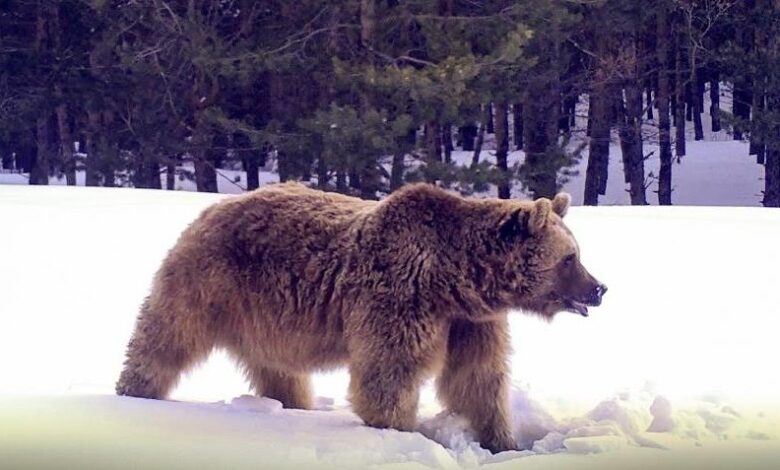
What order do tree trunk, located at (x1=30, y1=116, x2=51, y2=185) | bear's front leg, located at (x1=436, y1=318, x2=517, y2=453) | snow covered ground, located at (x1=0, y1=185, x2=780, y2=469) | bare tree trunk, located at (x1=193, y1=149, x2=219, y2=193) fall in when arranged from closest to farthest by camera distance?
snow covered ground, located at (x1=0, y1=185, x2=780, y2=469) → bear's front leg, located at (x1=436, y1=318, x2=517, y2=453) → bare tree trunk, located at (x1=193, y1=149, x2=219, y2=193) → tree trunk, located at (x1=30, y1=116, x2=51, y2=185)

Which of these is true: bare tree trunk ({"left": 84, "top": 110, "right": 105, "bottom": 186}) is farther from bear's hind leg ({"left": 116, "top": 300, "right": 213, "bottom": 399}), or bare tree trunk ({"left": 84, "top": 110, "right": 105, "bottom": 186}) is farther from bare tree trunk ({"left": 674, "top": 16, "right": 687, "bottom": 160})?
bear's hind leg ({"left": 116, "top": 300, "right": 213, "bottom": 399})

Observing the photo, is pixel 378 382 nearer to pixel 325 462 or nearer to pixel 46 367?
pixel 325 462

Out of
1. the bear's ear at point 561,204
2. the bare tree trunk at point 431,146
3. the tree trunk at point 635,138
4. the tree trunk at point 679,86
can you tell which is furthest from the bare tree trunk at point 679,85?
A: the bear's ear at point 561,204

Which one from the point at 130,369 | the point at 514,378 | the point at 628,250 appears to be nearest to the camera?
the point at 130,369

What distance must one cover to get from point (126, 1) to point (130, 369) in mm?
17625

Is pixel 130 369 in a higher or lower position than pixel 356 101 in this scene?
lower

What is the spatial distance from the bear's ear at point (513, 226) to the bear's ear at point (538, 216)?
38mm

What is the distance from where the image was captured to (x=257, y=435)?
4.51 meters

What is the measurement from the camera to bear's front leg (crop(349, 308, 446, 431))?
467cm

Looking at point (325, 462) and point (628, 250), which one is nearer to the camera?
point (325, 462)

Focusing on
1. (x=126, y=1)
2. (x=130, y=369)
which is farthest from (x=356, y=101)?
(x=130, y=369)

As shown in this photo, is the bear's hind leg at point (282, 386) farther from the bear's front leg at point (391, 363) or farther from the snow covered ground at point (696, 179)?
the snow covered ground at point (696, 179)

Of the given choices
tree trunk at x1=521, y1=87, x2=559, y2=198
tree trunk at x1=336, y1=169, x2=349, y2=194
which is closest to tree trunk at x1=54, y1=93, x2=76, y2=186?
tree trunk at x1=336, y1=169, x2=349, y2=194

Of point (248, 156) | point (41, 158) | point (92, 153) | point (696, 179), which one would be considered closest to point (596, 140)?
point (248, 156)
